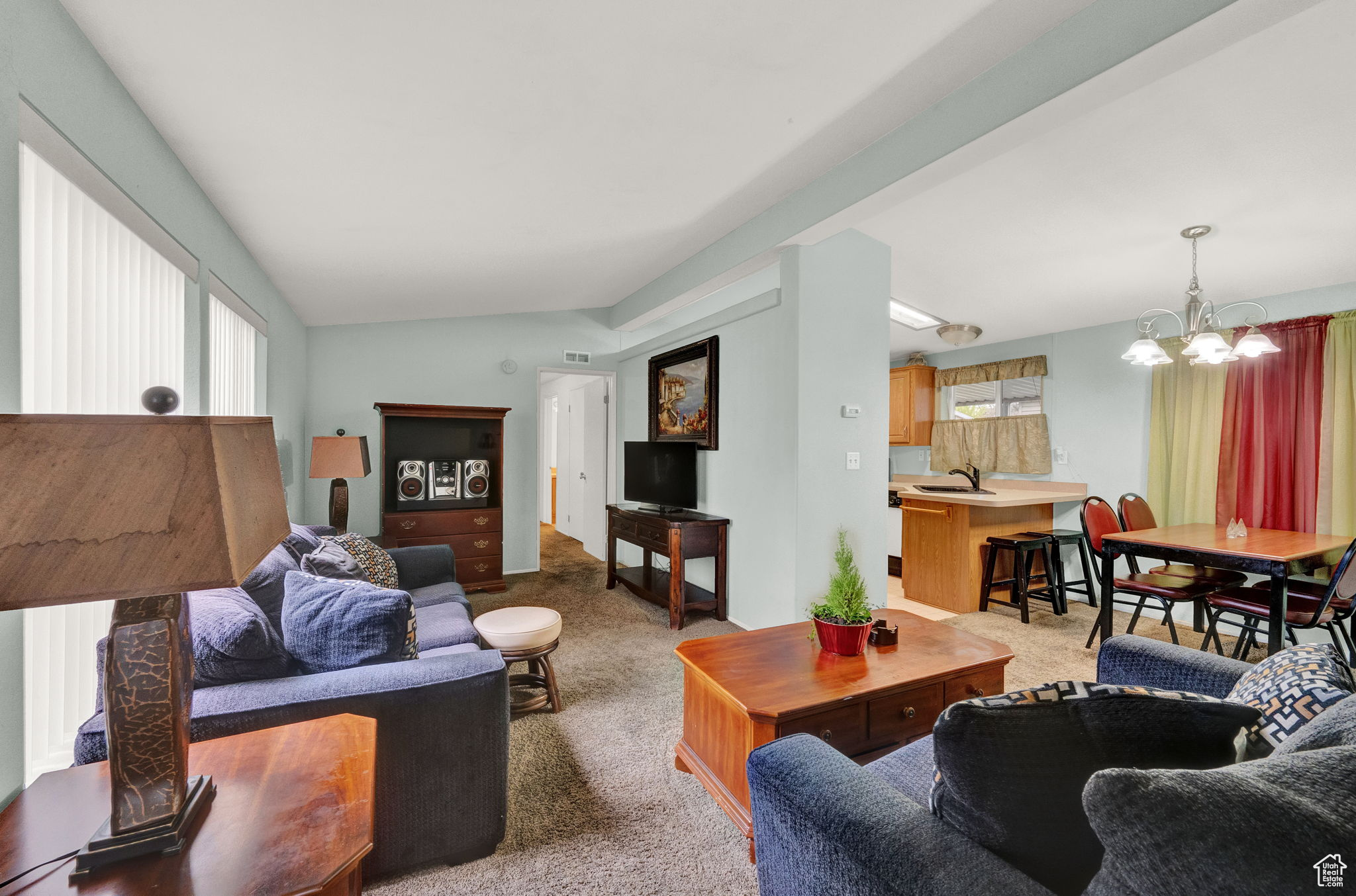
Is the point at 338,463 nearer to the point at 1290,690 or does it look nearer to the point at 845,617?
the point at 845,617

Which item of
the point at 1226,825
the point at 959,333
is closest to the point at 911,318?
the point at 959,333

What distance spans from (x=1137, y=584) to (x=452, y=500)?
16.3 feet

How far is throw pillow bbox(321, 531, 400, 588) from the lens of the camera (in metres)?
2.72

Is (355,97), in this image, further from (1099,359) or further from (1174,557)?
(1099,359)

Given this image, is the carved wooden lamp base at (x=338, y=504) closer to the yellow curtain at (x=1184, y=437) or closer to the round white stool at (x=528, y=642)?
the round white stool at (x=528, y=642)

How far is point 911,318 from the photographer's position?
4949mm

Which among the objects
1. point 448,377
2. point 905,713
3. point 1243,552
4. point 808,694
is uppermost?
point 448,377

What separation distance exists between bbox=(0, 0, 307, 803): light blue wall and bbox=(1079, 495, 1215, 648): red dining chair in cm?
441

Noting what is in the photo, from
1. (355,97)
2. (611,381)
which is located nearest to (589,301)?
(611,381)

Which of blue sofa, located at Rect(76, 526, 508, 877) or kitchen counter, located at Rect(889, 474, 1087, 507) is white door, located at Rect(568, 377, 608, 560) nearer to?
kitchen counter, located at Rect(889, 474, 1087, 507)

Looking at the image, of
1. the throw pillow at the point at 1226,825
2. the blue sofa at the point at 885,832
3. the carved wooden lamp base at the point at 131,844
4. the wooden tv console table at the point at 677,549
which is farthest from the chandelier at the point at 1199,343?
the carved wooden lamp base at the point at 131,844

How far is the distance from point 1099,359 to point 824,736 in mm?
4478

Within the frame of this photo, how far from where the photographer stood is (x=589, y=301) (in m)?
5.16

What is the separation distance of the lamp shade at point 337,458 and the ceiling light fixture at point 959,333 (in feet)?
15.6
